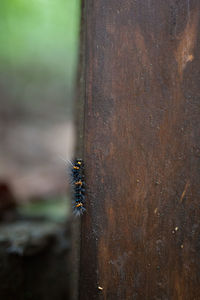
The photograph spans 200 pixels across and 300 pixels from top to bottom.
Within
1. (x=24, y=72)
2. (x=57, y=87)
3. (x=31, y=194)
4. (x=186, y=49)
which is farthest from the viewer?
(x=57, y=87)

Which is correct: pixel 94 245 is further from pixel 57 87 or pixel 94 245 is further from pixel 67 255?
pixel 57 87

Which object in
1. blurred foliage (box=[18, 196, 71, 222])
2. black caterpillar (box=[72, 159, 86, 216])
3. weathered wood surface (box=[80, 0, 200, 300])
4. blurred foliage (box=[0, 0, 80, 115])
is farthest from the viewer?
blurred foliage (box=[0, 0, 80, 115])

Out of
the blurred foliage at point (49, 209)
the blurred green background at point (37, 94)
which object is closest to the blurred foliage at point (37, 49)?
the blurred green background at point (37, 94)

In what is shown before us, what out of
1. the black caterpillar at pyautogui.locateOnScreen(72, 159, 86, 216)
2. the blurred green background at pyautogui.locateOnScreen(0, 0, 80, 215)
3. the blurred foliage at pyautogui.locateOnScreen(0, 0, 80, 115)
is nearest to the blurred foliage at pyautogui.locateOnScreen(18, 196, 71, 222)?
the blurred green background at pyautogui.locateOnScreen(0, 0, 80, 215)

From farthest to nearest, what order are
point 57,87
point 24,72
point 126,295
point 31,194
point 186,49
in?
point 57,87
point 24,72
point 31,194
point 126,295
point 186,49

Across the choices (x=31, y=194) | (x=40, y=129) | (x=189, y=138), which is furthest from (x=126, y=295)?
(x=40, y=129)

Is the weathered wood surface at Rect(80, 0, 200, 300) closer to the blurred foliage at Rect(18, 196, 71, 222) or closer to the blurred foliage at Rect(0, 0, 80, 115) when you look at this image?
the blurred foliage at Rect(18, 196, 71, 222)

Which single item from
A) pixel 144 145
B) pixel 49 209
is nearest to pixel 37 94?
pixel 49 209

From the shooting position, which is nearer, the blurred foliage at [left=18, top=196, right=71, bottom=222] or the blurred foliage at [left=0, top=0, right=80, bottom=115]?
the blurred foliage at [left=18, top=196, right=71, bottom=222]
